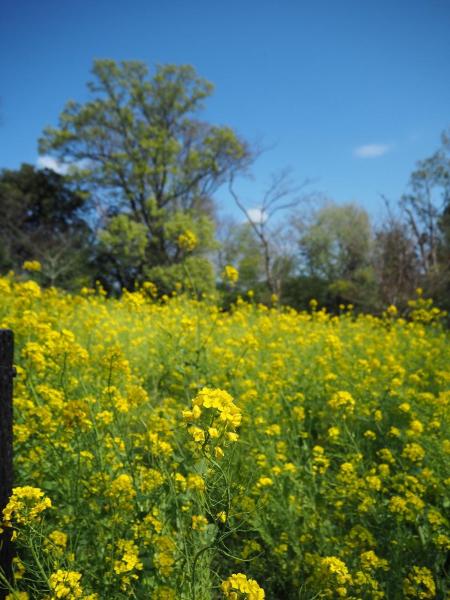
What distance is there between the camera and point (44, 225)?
21125 mm

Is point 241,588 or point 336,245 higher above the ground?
point 336,245

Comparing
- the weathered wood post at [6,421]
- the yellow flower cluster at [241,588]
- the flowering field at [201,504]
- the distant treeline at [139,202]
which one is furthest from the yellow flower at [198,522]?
the distant treeline at [139,202]

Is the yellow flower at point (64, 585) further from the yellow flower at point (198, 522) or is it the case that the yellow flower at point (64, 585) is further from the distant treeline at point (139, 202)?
the distant treeline at point (139, 202)

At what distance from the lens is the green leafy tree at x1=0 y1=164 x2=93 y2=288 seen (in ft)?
61.2

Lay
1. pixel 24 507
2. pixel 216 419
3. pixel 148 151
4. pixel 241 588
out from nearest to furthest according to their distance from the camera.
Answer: pixel 241 588 < pixel 216 419 < pixel 24 507 < pixel 148 151

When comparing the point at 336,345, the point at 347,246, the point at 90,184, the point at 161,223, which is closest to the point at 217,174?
the point at 161,223

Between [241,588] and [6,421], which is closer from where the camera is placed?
[241,588]

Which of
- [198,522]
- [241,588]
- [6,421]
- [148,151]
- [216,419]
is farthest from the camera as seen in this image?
[148,151]

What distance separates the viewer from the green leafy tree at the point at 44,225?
18.6 metres

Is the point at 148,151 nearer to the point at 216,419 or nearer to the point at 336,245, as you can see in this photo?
the point at 336,245

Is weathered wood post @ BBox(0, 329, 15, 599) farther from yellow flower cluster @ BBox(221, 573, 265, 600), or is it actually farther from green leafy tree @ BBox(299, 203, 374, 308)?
green leafy tree @ BBox(299, 203, 374, 308)

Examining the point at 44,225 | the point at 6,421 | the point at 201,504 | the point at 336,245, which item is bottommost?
the point at 201,504

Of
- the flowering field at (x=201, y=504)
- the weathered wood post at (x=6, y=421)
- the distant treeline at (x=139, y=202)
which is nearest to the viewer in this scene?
the flowering field at (x=201, y=504)

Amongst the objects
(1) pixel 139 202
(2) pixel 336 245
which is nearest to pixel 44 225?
(1) pixel 139 202
